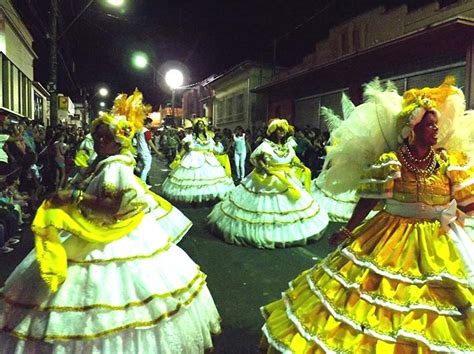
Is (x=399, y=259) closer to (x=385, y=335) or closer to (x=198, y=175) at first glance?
(x=385, y=335)

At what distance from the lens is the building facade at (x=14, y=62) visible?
53.6 feet

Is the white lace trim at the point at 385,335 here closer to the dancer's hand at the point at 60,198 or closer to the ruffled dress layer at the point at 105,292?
the ruffled dress layer at the point at 105,292

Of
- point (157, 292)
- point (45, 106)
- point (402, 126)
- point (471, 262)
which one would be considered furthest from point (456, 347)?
point (45, 106)

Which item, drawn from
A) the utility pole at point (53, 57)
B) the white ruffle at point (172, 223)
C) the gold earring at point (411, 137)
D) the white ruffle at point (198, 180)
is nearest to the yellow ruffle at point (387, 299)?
the gold earring at point (411, 137)

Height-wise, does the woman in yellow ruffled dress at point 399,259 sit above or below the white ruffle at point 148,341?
above

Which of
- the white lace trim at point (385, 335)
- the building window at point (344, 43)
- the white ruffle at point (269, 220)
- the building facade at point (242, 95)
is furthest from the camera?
the building facade at point (242, 95)

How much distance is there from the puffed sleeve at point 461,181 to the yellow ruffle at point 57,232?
226 cm

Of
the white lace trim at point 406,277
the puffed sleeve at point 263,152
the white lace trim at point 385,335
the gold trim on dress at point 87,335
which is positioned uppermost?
the puffed sleeve at point 263,152

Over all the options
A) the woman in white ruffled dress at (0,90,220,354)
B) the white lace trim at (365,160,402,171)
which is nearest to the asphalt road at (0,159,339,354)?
the woman in white ruffled dress at (0,90,220,354)

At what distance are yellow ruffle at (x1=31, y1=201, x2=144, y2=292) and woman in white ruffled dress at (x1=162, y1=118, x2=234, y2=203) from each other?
284 inches

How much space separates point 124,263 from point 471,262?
2.25m

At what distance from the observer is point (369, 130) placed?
2992 mm

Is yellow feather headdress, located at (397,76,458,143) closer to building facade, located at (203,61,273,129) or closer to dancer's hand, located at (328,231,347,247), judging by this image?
dancer's hand, located at (328,231,347,247)

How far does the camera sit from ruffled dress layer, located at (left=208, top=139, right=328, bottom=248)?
6605mm
